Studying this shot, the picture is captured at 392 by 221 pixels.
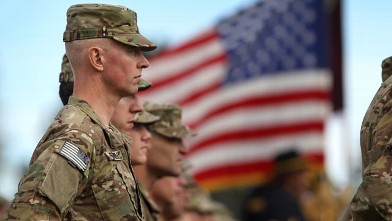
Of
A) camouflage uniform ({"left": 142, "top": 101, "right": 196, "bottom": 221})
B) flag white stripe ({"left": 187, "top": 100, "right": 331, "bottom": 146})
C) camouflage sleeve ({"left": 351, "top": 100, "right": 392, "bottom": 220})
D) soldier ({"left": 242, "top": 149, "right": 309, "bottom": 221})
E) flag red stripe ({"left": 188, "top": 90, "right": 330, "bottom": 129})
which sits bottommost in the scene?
soldier ({"left": 242, "top": 149, "right": 309, "bottom": 221})

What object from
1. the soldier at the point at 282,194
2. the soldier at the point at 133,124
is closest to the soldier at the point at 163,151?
the soldier at the point at 133,124

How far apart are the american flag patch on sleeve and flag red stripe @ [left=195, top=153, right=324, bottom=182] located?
37.6 feet

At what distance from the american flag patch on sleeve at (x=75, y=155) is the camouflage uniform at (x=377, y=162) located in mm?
1452

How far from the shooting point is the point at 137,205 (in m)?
6.68

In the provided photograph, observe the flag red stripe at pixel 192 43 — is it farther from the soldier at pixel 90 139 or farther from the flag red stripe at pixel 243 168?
the soldier at pixel 90 139

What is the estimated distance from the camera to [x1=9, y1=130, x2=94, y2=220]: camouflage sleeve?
615cm

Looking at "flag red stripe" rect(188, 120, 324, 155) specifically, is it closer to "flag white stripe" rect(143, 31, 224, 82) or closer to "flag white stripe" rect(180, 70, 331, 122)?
"flag white stripe" rect(180, 70, 331, 122)

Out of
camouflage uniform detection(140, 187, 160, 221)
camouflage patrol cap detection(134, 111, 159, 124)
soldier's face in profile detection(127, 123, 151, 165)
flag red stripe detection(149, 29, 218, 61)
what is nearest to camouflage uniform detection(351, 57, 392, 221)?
soldier's face in profile detection(127, 123, 151, 165)

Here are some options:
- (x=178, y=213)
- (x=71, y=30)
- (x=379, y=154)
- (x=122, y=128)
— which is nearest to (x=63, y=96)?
(x=122, y=128)

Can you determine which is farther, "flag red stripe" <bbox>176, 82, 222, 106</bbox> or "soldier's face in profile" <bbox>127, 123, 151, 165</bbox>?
"flag red stripe" <bbox>176, 82, 222, 106</bbox>

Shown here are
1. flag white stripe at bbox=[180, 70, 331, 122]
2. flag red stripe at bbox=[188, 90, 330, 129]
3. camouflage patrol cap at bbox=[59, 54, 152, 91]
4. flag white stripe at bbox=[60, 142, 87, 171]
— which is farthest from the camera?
flag white stripe at bbox=[180, 70, 331, 122]

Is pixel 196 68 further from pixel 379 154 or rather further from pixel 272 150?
pixel 379 154

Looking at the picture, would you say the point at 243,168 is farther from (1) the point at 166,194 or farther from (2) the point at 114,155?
(2) the point at 114,155

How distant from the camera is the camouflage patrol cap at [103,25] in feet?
21.9
